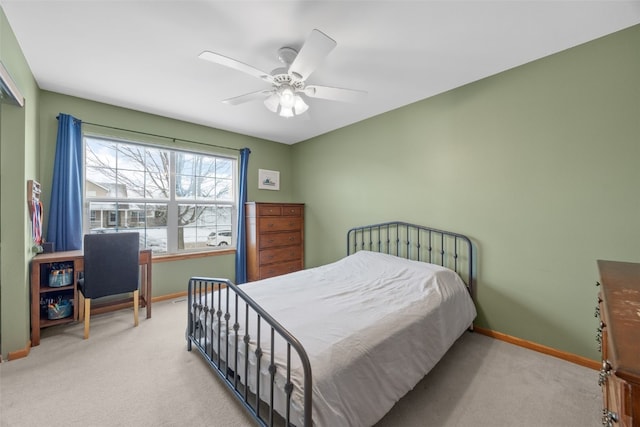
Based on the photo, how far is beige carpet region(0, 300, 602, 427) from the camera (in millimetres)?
1550

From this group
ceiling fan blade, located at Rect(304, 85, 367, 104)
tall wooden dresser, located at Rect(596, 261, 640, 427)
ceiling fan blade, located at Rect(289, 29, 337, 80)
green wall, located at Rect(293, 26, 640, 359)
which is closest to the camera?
tall wooden dresser, located at Rect(596, 261, 640, 427)

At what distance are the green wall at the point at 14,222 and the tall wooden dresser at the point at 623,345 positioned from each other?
141 inches

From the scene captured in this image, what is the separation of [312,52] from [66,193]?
3.06m

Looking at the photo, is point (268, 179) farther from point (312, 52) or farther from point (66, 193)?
point (312, 52)

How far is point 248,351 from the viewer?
1481 mm

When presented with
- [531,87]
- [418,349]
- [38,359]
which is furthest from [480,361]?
[38,359]

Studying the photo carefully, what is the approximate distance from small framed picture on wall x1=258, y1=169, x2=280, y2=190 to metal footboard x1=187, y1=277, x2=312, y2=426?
252cm

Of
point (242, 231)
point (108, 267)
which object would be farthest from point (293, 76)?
point (242, 231)

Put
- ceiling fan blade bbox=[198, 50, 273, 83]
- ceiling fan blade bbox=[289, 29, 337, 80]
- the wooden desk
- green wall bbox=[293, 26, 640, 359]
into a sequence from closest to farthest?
ceiling fan blade bbox=[289, 29, 337, 80]
ceiling fan blade bbox=[198, 50, 273, 83]
green wall bbox=[293, 26, 640, 359]
the wooden desk

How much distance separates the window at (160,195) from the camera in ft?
10.5

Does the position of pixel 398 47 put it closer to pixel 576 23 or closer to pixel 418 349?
pixel 576 23

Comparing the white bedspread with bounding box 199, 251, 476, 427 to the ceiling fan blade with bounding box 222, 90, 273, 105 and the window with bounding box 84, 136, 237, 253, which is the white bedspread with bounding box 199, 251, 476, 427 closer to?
the ceiling fan blade with bounding box 222, 90, 273, 105

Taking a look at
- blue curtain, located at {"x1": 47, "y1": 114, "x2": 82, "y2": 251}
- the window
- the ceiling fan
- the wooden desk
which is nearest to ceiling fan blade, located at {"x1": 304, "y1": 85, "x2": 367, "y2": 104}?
the ceiling fan

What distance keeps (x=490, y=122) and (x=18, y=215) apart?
4.32 metres
